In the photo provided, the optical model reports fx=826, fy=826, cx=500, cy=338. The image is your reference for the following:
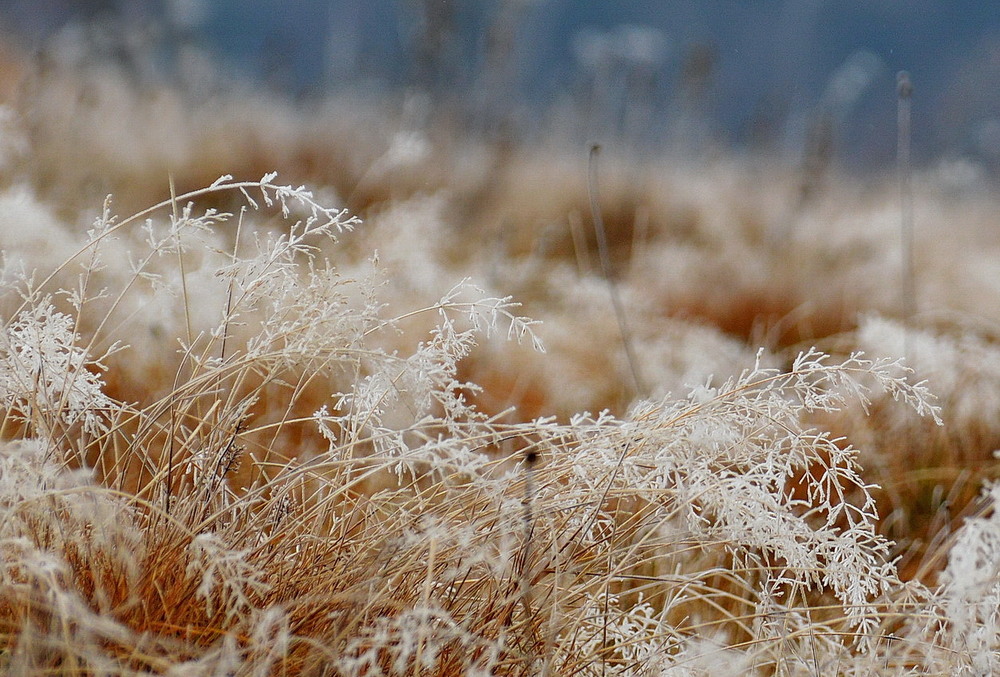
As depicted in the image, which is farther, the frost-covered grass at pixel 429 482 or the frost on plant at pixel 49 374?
the frost on plant at pixel 49 374

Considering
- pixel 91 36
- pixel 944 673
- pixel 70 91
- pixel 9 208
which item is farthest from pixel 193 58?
pixel 944 673

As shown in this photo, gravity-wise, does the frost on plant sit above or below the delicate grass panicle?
above

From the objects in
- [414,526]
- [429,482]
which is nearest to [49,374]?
[414,526]

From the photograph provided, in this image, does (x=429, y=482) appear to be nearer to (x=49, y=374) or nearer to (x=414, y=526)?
(x=414, y=526)

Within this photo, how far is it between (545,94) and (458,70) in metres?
2.99

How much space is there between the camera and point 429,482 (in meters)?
1.54

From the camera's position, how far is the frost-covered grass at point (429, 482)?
2.53 ft

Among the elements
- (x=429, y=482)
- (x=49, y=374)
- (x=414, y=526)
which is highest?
(x=49, y=374)

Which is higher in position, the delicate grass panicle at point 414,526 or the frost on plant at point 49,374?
the frost on plant at point 49,374

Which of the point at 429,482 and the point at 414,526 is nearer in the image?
the point at 414,526

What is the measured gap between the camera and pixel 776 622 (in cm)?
91

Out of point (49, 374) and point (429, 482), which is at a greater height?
point (49, 374)

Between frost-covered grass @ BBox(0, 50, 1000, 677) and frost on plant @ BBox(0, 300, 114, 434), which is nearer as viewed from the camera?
frost-covered grass @ BBox(0, 50, 1000, 677)

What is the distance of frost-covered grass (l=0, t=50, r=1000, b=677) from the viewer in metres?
0.77
